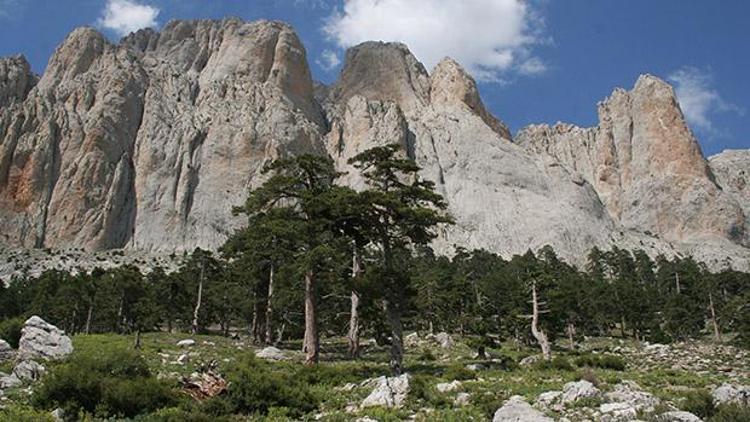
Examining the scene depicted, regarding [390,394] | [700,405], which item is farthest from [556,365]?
[700,405]

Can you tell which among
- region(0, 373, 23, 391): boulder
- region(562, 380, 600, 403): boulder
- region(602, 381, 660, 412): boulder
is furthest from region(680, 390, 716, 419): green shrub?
region(0, 373, 23, 391): boulder

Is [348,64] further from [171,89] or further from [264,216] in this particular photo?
[264,216]

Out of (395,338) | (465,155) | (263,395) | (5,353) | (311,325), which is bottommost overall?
(263,395)

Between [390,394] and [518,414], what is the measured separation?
4.23 metres

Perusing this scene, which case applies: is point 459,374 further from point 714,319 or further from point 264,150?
point 264,150

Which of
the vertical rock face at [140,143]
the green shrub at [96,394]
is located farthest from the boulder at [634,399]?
the vertical rock face at [140,143]

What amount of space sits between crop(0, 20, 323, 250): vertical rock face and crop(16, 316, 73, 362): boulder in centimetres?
9308

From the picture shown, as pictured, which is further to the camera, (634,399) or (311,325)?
(311,325)

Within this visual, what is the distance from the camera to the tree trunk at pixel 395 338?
952 inches

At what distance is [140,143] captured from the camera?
425 feet

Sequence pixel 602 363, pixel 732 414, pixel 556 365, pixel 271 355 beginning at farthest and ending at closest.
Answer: pixel 271 355
pixel 602 363
pixel 556 365
pixel 732 414

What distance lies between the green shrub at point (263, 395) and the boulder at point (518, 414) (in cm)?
504

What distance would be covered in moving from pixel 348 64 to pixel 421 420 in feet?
579

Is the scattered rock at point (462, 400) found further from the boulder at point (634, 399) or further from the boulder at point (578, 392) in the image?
the boulder at point (634, 399)
